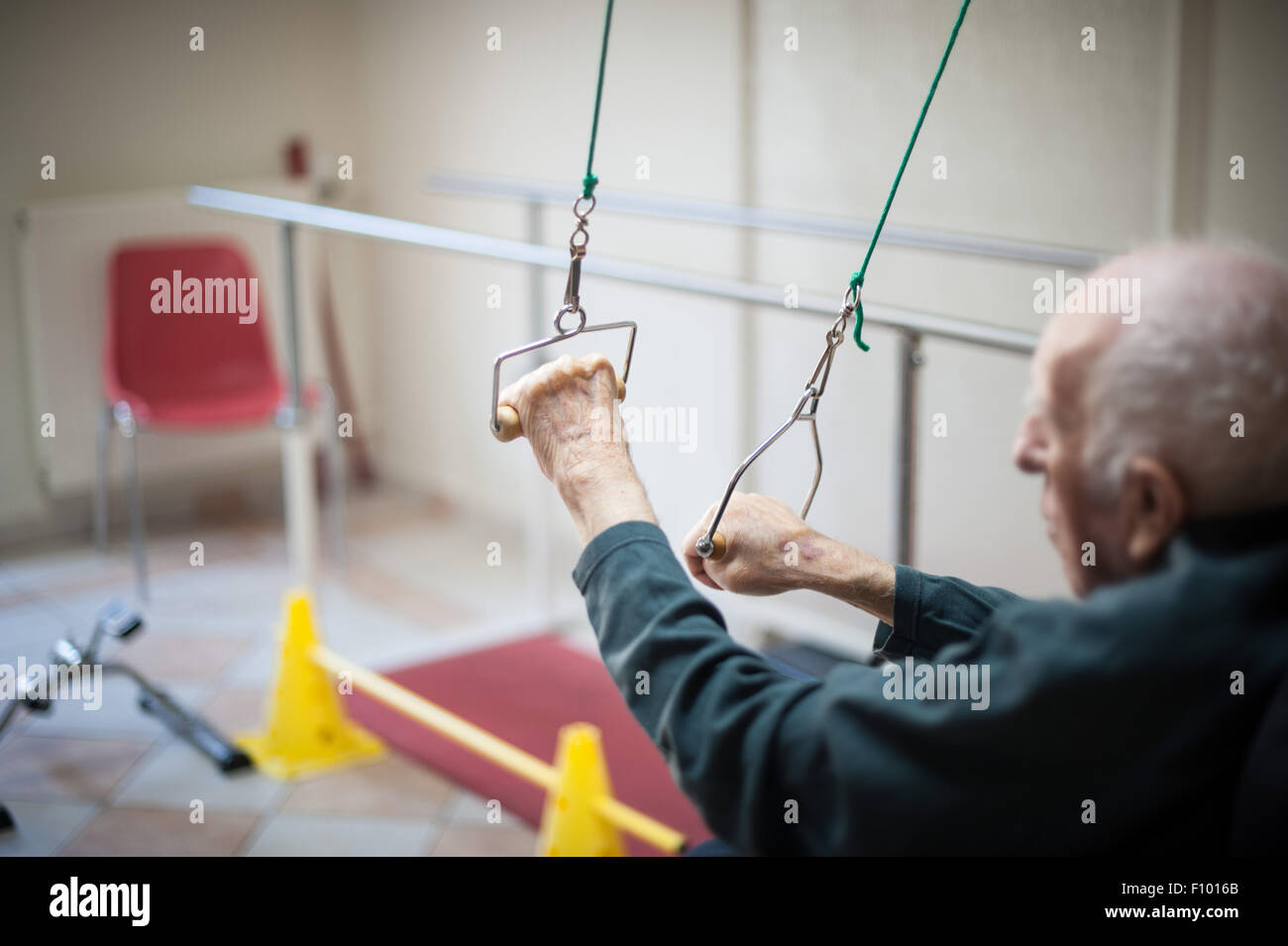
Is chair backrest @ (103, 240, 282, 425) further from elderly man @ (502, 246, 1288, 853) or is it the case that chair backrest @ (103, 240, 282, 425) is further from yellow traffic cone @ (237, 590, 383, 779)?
elderly man @ (502, 246, 1288, 853)

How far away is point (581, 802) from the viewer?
2334mm

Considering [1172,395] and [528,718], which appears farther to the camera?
[528,718]

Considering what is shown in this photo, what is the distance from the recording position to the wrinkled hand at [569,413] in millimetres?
1131

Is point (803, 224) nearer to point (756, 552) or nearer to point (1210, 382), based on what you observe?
point (756, 552)

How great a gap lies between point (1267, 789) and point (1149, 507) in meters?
0.18

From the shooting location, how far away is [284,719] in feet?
9.33

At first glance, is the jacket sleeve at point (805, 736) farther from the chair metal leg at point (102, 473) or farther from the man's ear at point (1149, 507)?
the chair metal leg at point (102, 473)

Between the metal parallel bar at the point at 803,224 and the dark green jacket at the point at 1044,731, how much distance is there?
1231mm

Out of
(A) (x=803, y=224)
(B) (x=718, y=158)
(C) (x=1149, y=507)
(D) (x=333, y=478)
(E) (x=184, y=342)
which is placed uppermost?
(B) (x=718, y=158)

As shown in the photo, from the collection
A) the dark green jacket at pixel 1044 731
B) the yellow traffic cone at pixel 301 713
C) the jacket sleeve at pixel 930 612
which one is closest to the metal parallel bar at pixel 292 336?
the yellow traffic cone at pixel 301 713

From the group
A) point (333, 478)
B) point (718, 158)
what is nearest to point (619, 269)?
point (718, 158)

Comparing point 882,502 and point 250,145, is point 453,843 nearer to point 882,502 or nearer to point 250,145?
point 882,502

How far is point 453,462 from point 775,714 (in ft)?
12.1

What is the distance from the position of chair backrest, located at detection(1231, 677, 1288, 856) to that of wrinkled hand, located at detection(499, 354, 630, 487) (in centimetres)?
49
